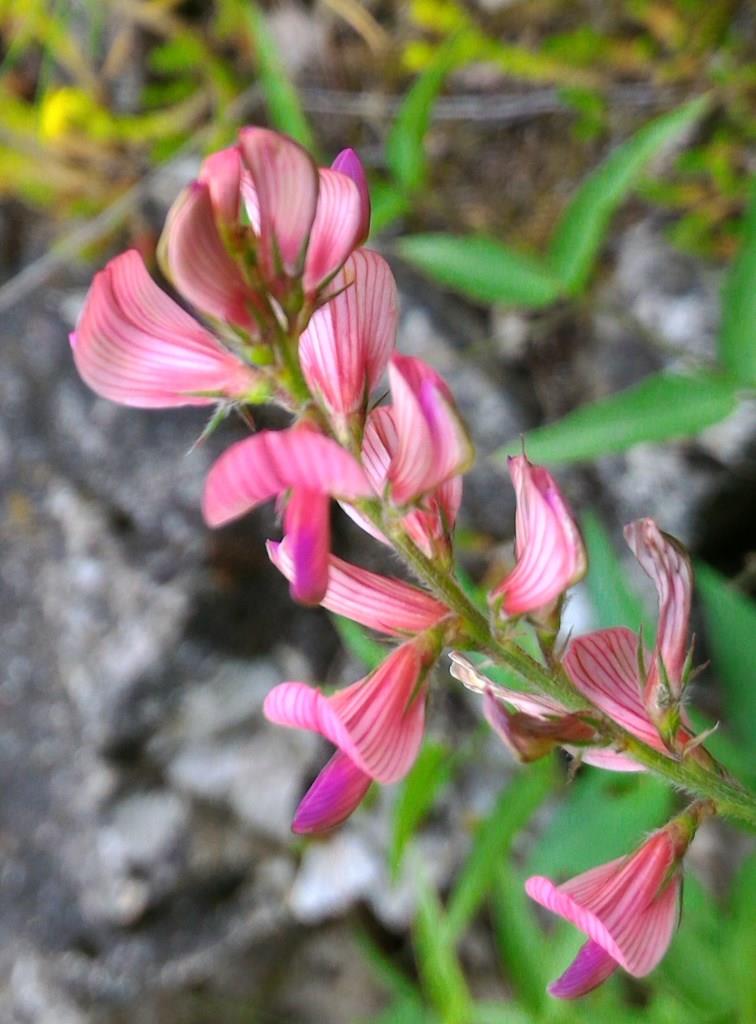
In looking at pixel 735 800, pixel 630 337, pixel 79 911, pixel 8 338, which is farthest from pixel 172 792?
pixel 735 800

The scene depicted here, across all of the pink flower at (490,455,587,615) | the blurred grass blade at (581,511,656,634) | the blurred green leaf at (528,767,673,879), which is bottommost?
the blurred green leaf at (528,767,673,879)

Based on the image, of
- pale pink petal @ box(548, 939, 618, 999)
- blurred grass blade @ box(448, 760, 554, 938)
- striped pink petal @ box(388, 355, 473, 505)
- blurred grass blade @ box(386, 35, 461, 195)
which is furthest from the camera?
blurred grass blade @ box(386, 35, 461, 195)

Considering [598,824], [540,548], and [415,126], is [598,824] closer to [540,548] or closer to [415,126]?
[540,548]

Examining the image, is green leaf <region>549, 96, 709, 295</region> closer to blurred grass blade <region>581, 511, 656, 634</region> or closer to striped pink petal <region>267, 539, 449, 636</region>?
blurred grass blade <region>581, 511, 656, 634</region>

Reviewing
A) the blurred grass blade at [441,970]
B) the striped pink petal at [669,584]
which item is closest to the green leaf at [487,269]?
the striped pink petal at [669,584]

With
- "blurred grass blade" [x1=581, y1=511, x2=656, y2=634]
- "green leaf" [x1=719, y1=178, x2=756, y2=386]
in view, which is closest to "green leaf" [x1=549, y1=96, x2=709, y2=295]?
"green leaf" [x1=719, y1=178, x2=756, y2=386]
